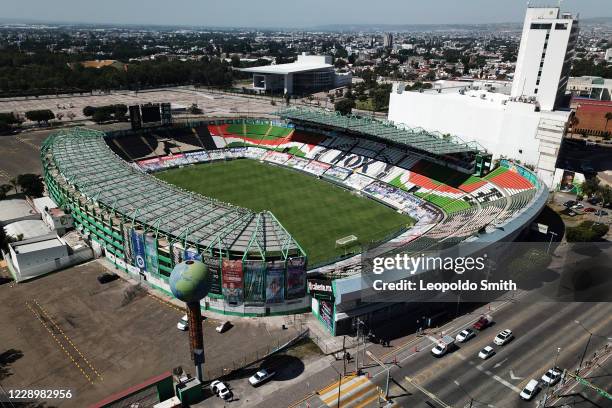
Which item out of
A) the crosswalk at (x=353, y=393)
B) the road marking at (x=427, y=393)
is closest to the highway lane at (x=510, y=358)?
the road marking at (x=427, y=393)

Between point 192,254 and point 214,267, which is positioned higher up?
point 192,254

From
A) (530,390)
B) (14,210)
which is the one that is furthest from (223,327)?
(14,210)

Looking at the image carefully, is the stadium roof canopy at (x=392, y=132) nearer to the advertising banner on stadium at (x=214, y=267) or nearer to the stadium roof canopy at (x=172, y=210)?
the stadium roof canopy at (x=172, y=210)

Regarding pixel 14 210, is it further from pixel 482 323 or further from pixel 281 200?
pixel 482 323

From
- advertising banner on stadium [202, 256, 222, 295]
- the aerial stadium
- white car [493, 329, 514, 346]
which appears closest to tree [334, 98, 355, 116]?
the aerial stadium

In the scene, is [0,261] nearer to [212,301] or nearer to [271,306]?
[212,301]

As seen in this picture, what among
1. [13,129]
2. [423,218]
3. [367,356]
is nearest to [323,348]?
[367,356]

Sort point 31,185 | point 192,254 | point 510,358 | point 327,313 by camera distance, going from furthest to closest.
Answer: point 31,185 < point 192,254 < point 327,313 < point 510,358

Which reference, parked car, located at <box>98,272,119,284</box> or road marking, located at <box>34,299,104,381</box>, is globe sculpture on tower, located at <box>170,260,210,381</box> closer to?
road marking, located at <box>34,299,104,381</box>
